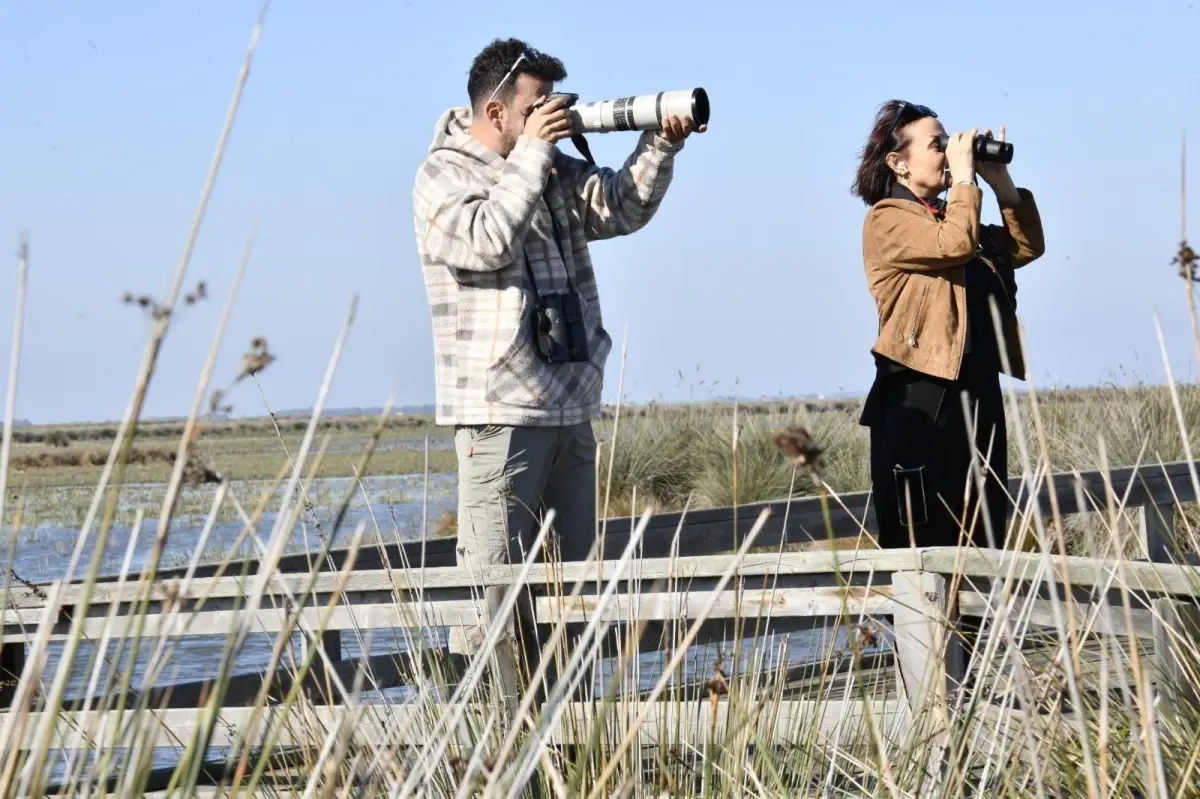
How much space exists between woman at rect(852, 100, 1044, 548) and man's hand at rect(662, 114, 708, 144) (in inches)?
18.8

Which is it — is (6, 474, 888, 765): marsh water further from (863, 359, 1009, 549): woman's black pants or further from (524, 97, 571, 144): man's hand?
(524, 97, 571, 144): man's hand

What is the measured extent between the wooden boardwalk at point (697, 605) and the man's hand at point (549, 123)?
910mm

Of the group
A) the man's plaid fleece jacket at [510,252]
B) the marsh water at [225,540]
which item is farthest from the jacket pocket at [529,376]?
the marsh water at [225,540]

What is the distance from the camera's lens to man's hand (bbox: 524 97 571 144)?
3059 mm

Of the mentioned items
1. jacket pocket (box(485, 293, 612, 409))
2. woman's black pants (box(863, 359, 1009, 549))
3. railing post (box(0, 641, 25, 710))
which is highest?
jacket pocket (box(485, 293, 612, 409))

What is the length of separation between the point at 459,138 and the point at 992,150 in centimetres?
119

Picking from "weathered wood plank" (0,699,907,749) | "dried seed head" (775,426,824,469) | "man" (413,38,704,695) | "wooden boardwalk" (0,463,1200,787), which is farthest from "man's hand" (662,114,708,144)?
"dried seed head" (775,426,824,469)

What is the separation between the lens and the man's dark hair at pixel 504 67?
10.4ft

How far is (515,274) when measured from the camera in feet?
10.1

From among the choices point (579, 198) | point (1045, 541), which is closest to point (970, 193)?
point (579, 198)

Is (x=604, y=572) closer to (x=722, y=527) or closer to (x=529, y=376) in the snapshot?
(x=529, y=376)

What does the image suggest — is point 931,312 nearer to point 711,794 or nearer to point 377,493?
point 711,794

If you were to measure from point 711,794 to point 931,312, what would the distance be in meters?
1.68

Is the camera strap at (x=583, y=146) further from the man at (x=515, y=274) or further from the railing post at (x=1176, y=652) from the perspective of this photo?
the railing post at (x=1176, y=652)
